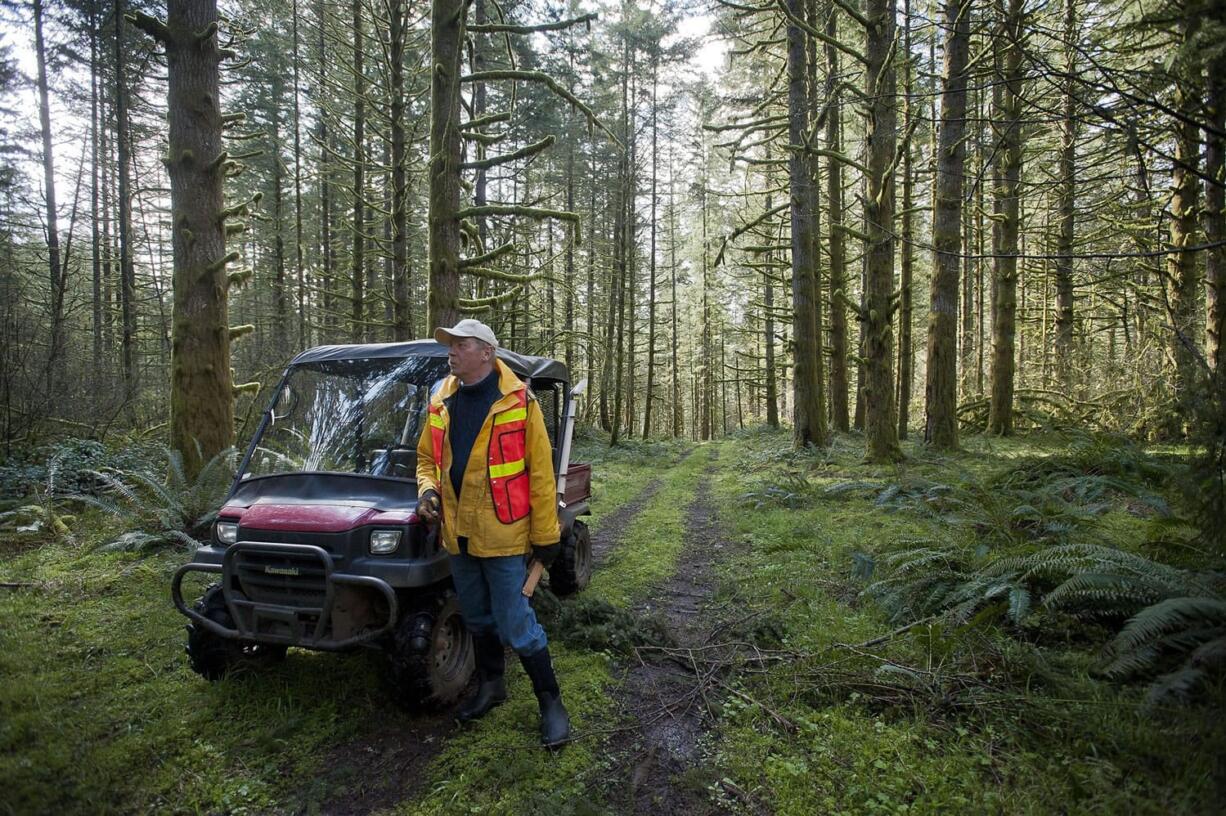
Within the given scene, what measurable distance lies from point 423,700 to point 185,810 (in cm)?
110

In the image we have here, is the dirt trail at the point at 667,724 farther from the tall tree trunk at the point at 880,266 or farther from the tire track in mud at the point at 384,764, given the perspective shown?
the tall tree trunk at the point at 880,266

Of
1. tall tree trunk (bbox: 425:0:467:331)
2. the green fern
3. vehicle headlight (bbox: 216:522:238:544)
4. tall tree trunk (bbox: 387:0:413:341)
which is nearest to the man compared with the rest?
vehicle headlight (bbox: 216:522:238:544)

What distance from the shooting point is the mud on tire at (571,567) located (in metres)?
5.28

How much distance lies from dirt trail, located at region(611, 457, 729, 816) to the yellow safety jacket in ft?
4.04

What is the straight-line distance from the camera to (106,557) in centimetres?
593

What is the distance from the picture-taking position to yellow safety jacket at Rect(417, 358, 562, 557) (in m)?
3.21

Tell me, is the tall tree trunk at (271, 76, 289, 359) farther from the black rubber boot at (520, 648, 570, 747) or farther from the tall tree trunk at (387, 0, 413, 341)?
the black rubber boot at (520, 648, 570, 747)

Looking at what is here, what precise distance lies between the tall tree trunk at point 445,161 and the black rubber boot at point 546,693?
5.18 meters

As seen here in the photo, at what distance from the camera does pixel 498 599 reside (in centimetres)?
329

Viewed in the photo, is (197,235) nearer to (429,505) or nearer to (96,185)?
(429,505)

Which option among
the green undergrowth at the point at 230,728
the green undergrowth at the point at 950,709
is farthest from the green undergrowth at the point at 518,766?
the green undergrowth at the point at 950,709

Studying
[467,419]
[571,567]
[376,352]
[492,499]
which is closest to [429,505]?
[492,499]

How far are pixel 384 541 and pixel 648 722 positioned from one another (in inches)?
73.6

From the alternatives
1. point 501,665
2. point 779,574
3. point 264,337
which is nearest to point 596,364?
point 264,337
